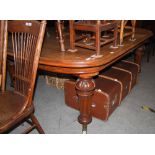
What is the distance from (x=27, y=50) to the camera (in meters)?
1.26

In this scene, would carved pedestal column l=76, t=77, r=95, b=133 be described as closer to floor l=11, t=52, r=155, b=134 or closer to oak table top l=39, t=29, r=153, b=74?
oak table top l=39, t=29, r=153, b=74

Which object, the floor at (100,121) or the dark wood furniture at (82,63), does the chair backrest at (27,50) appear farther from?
the floor at (100,121)

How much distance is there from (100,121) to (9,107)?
0.94 m

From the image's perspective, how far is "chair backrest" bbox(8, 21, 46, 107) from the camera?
1150 mm

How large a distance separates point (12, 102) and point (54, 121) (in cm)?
63

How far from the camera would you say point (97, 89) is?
171 cm

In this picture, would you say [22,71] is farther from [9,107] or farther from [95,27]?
[95,27]

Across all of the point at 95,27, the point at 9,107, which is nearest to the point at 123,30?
the point at 95,27

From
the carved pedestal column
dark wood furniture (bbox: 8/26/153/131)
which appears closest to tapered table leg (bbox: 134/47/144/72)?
dark wood furniture (bbox: 8/26/153/131)

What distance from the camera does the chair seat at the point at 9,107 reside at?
1.14m

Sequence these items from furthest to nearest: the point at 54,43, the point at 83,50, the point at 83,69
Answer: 1. the point at 54,43
2. the point at 83,50
3. the point at 83,69

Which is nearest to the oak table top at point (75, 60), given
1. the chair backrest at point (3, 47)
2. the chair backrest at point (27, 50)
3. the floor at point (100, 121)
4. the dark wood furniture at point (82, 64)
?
the dark wood furniture at point (82, 64)

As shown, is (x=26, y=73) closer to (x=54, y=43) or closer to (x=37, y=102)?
(x=54, y=43)
